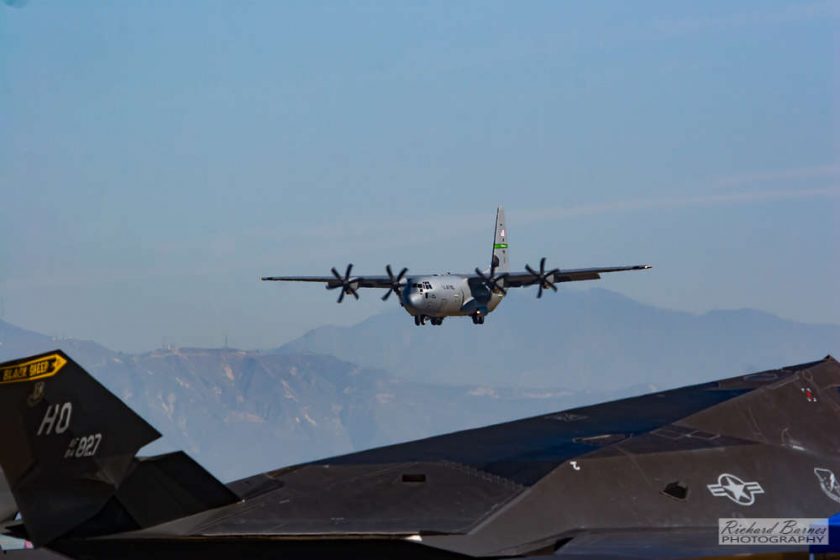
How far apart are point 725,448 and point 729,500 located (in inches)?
44.2

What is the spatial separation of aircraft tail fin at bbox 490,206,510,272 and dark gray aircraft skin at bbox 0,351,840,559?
397 ft

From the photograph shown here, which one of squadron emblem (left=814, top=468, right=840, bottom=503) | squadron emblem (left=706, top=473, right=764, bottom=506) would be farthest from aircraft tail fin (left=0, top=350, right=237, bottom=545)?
squadron emblem (left=814, top=468, right=840, bottom=503)

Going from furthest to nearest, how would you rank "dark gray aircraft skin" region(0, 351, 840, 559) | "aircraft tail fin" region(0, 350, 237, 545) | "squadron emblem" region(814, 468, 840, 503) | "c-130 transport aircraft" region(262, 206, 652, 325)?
"c-130 transport aircraft" region(262, 206, 652, 325) < "squadron emblem" region(814, 468, 840, 503) < "dark gray aircraft skin" region(0, 351, 840, 559) < "aircraft tail fin" region(0, 350, 237, 545)

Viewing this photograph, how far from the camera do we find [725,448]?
19359 mm

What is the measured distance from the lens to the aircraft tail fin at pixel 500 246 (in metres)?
145

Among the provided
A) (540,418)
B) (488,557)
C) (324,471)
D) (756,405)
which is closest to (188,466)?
(324,471)

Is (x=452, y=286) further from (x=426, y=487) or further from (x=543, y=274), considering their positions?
(x=426, y=487)

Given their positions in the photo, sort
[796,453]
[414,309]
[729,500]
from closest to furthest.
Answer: [729,500]
[796,453]
[414,309]

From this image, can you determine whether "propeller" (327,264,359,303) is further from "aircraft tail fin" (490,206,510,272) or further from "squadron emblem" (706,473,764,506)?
"squadron emblem" (706,473,764,506)

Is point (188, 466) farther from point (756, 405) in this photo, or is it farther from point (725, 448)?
point (756, 405)

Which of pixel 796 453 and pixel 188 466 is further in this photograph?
pixel 796 453

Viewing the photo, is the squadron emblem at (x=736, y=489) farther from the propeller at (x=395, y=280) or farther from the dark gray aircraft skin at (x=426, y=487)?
the propeller at (x=395, y=280)

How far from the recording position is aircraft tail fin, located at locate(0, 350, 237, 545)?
51.6 feet

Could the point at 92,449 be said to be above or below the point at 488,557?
above
